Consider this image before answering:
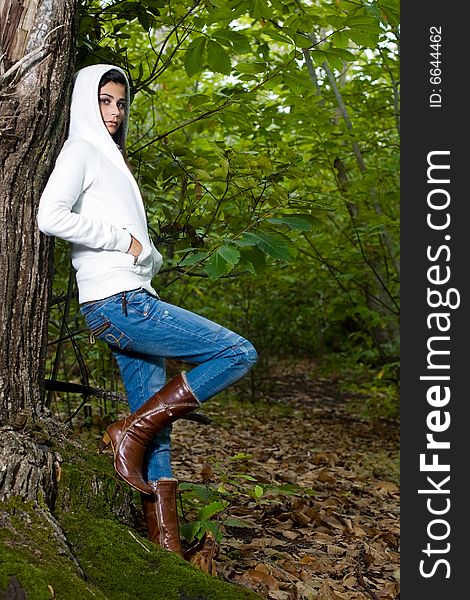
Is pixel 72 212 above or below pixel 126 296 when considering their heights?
above

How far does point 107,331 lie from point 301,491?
251cm

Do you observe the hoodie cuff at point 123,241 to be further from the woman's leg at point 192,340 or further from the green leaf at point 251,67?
the green leaf at point 251,67

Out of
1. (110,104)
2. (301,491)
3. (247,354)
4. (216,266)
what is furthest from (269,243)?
(301,491)

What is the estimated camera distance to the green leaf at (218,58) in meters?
3.78

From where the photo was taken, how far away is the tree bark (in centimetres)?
275

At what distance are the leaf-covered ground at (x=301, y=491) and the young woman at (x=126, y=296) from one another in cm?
42

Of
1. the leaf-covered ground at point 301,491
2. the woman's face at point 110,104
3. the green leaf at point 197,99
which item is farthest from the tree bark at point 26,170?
the green leaf at point 197,99

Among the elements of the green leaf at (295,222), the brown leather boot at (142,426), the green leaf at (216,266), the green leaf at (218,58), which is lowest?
the brown leather boot at (142,426)

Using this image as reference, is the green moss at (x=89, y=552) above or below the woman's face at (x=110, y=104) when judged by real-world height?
below

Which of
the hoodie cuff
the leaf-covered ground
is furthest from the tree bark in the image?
the leaf-covered ground

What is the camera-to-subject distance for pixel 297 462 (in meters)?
6.05

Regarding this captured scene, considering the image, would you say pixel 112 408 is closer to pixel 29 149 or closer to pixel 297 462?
pixel 297 462

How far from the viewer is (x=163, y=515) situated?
9.71ft

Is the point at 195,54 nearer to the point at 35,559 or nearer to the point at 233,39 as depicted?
the point at 233,39
